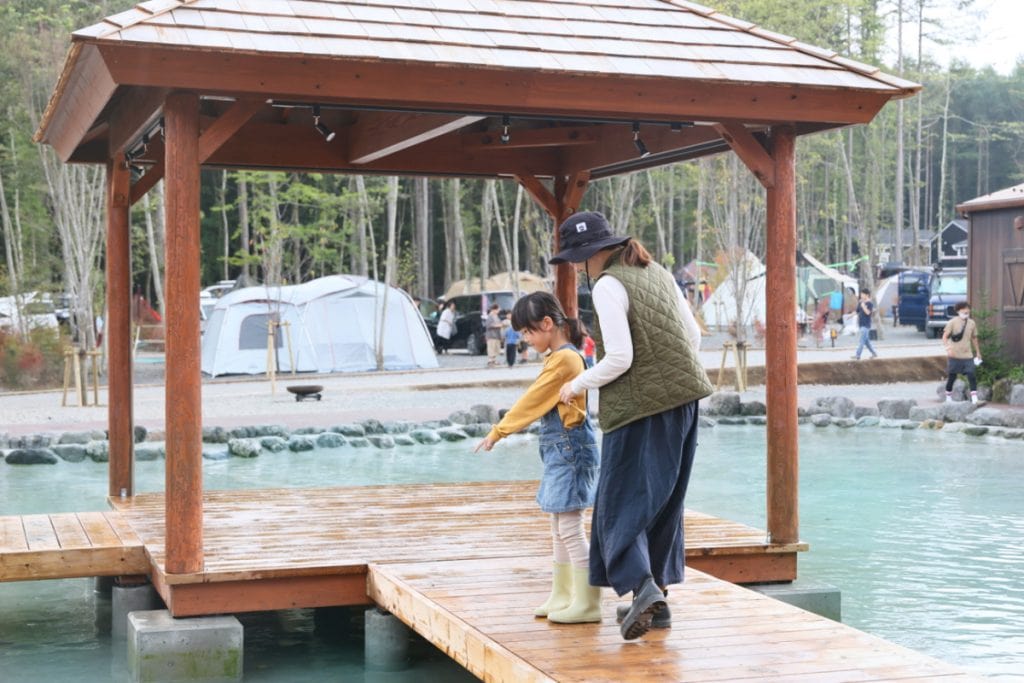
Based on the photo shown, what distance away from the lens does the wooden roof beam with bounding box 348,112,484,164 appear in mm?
7945

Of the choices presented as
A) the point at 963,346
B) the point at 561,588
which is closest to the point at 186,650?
the point at 561,588

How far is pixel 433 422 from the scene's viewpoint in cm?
1717

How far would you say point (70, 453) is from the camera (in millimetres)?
14898

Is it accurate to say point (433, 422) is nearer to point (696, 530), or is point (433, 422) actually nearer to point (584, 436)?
point (696, 530)

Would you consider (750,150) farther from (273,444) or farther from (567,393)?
(273,444)

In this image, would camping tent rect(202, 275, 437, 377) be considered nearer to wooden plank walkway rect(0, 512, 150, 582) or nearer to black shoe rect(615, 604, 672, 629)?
wooden plank walkway rect(0, 512, 150, 582)

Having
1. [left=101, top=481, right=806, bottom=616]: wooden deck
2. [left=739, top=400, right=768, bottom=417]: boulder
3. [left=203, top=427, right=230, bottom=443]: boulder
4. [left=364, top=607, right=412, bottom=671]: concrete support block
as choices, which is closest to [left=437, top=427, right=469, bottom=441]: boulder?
[left=203, top=427, right=230, bottom=443]: boulder

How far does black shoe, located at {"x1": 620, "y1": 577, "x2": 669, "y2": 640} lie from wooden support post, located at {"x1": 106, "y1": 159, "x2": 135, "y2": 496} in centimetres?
495

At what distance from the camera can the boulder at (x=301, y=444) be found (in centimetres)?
1580

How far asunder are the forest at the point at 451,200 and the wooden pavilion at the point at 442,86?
58.2 ft

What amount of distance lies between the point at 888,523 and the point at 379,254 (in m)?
31.0

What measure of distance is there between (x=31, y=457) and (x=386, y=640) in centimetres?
922

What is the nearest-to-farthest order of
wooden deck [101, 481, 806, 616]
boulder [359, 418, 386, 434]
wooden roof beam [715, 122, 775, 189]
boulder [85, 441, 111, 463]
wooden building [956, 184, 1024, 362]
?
wooden deck [101, 481, 806, 616], wooden roof beam [715, 122, 775, 189], boulder [85, 441, 111, 463], boulder [359, 418, 386, 434], wooden building [956, 184, 1024, 362]

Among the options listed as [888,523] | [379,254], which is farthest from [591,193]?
[888,523]
